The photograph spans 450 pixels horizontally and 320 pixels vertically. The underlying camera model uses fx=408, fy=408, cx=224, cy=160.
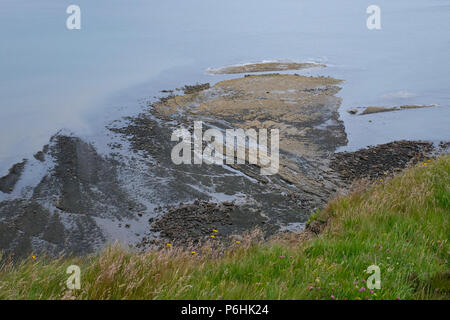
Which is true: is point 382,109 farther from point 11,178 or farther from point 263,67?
point 11,178

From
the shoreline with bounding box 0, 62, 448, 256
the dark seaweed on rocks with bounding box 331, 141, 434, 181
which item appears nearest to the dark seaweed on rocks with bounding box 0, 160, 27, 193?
the shoreline with bounding box 0, 62, 448, 256

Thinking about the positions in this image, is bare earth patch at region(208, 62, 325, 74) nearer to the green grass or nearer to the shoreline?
the shoreline

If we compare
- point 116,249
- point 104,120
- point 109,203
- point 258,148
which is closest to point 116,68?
point 104,120

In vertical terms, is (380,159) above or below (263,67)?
below

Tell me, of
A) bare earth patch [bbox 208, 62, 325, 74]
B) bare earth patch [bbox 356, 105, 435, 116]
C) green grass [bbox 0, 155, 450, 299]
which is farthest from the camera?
bare earth patch [bbox 208, 62, 325, 74]

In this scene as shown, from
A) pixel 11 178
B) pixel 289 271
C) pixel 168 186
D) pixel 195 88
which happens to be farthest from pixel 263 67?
pixel 289 271

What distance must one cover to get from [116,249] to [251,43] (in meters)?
49.6

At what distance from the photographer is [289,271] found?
5.23m

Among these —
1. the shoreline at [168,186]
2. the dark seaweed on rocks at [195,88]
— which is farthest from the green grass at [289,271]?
the dark seaweed on rocks at [195,88]

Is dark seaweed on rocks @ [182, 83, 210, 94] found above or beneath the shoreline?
above

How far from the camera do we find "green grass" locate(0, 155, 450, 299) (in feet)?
15.0

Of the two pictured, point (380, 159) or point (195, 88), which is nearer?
point (380, 159)
